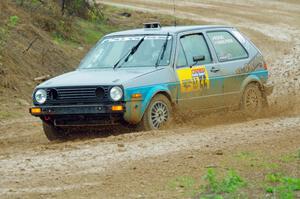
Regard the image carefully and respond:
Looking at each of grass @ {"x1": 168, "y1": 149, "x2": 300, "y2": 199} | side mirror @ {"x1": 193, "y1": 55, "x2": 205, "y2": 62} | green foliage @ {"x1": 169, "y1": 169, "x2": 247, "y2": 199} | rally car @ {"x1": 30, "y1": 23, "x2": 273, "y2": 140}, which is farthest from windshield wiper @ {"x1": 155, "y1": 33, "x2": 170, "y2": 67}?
green foliage @ {"x1": 169, "y1": 169, "x2": 247, "y2": 199}

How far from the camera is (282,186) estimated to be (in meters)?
7.78

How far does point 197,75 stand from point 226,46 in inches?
43.1

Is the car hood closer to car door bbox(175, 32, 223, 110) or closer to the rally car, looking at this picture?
the rally car

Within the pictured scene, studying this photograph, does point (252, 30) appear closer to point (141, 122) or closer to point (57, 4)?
point (57, 4)

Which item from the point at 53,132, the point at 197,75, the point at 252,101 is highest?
the point at 197,75

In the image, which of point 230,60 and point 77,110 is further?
point 230,60

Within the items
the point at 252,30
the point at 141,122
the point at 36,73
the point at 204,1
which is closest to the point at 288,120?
the point at 141,122

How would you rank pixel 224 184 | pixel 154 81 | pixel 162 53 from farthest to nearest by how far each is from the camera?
pixel 162 53 < pixel 154 81 < pixel 224 184

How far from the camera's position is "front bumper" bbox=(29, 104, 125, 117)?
11.6m

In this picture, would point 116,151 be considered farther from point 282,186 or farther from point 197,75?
point 197,75

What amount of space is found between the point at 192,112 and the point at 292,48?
54.2 ft

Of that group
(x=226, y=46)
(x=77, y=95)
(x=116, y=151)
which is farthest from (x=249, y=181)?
(x=226, y=46)

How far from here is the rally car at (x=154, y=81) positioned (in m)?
11.8

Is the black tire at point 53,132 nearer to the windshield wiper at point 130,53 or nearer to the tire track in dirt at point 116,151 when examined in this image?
the windshield wiper at point 130,53
